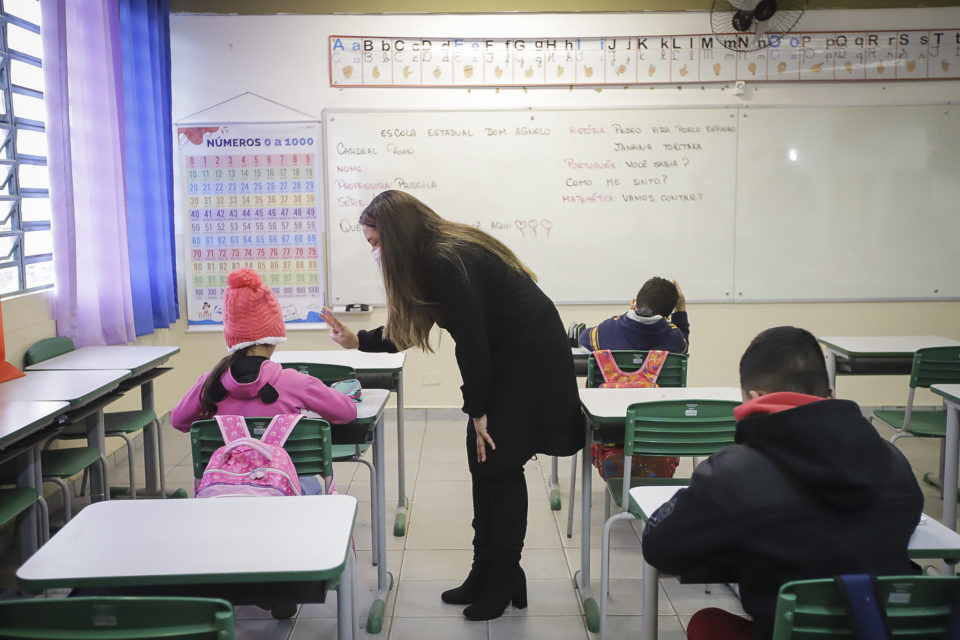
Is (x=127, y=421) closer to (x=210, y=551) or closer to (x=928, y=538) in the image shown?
(x=210, y=551)

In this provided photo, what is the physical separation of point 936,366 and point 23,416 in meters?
3.51

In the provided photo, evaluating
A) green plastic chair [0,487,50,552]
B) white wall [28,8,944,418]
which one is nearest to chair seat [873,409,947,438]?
white wall [28,8,944,418]

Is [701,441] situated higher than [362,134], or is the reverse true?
[362,134]

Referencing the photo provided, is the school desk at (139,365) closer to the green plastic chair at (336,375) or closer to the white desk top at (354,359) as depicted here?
the white desk top at (354,359)

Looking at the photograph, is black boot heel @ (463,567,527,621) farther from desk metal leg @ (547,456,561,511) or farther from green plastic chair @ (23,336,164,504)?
green plastic chair @ (23,336,164,504)

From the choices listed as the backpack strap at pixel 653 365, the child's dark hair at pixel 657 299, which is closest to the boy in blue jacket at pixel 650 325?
the child's dark hair at pixel 657 299

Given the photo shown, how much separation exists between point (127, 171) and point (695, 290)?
3.37m

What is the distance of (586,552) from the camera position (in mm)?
2766

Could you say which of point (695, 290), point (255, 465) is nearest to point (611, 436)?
point (255, 465)

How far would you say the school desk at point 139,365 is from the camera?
3.37m

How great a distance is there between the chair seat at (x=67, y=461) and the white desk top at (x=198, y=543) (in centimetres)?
140

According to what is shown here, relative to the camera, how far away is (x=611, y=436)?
2609mm

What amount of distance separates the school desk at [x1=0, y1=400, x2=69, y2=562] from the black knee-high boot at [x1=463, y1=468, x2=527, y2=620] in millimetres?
1383

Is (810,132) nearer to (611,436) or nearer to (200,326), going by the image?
(611,436)
